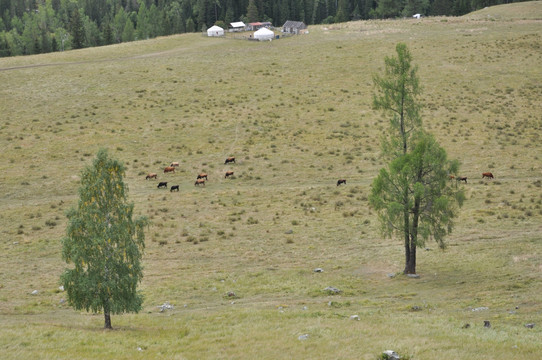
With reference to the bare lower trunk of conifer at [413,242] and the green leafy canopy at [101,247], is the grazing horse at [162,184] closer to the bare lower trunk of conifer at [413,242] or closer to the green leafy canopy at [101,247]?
the bare lower trunk of conifer at [413,242]

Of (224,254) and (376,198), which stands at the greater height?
(376,198)

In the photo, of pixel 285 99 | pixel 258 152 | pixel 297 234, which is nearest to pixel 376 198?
pixel 297 234

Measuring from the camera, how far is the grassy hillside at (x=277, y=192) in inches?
1051

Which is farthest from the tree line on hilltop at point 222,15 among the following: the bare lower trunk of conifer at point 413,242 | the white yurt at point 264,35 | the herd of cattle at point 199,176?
the bare lower trunk of conifer at point 413,242

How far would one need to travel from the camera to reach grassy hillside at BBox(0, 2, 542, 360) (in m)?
26.7

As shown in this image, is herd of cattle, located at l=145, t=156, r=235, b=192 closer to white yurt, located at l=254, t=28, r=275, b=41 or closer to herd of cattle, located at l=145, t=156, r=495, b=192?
herd of cattle, located at l=145, t=156, r=495, b=192

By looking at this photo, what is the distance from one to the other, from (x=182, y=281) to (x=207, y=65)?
69932 mm

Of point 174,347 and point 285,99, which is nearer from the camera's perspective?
point 174,347

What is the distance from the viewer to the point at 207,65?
102m

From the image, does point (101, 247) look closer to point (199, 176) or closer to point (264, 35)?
point (199, 176)

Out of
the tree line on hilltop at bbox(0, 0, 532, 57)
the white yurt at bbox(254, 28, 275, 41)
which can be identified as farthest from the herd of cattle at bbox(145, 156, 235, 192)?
the tree line on hilltop at bbox(0, 0, 532, 57)

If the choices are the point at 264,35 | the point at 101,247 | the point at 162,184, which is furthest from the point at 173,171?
the point at 264,35

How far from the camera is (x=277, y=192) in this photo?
57.6m

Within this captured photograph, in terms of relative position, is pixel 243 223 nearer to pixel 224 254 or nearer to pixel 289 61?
pixel 224 254
